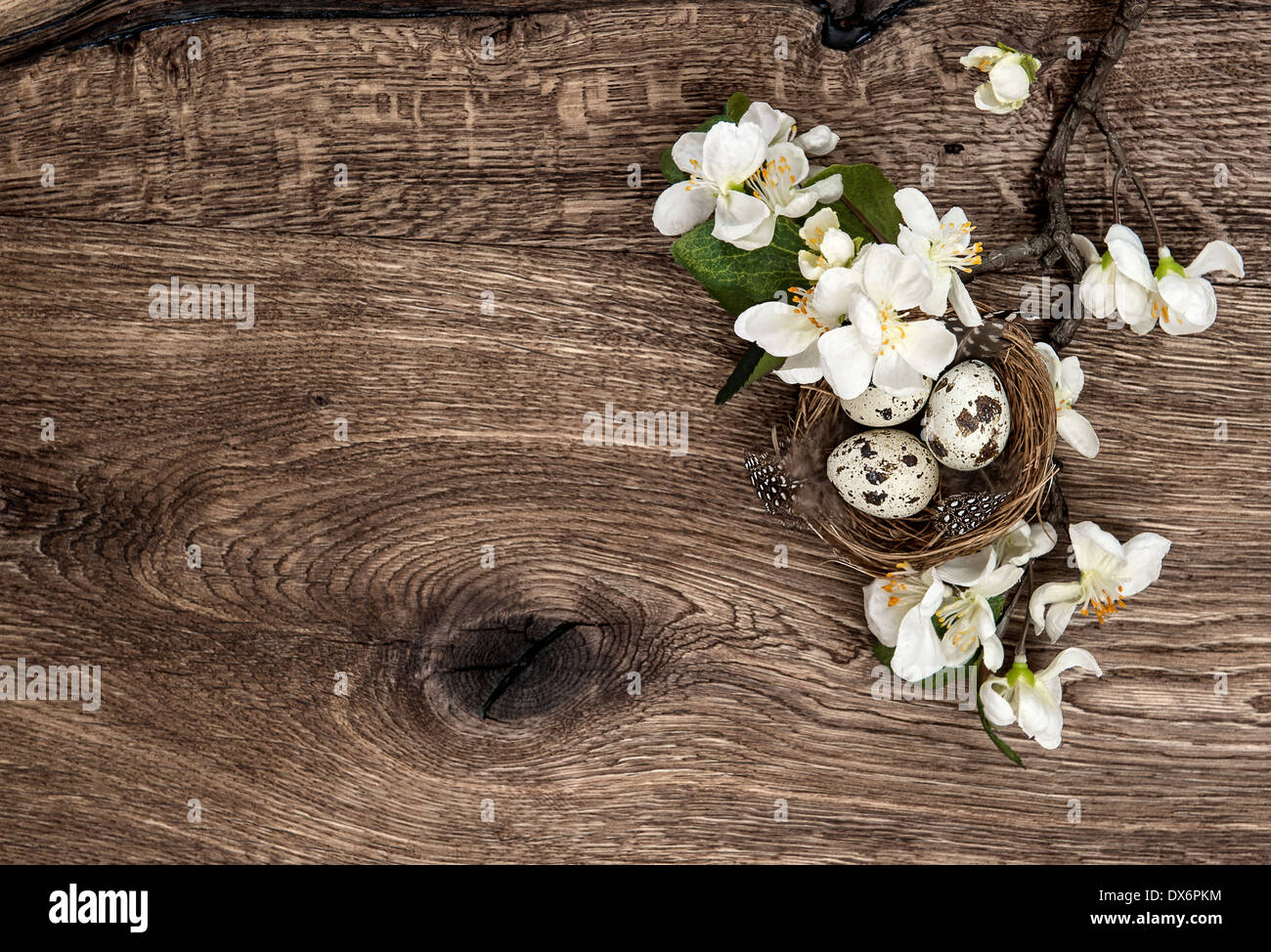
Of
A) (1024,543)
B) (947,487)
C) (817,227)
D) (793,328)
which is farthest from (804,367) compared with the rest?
(1024,543)

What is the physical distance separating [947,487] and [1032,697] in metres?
0.26

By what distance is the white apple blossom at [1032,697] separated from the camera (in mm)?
975

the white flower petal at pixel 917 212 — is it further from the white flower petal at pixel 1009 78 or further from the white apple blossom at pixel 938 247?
the white flower petal at pixel 1009 78

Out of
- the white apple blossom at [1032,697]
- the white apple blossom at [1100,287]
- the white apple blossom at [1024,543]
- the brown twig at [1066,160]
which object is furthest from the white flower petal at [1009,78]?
the white apple blossom at [1032,697]

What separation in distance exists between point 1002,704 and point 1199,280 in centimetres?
53

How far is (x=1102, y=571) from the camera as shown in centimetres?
99

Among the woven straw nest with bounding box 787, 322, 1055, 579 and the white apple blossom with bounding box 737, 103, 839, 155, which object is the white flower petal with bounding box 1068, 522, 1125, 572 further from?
the white apple blossom with bounding box 737, 103, 839, 155

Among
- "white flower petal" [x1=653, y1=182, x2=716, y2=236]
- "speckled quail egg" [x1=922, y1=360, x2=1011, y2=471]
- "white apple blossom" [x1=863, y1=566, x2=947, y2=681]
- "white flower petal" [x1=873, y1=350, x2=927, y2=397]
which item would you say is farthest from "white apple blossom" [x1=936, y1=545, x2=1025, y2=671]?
"white flower petal" [x1=653, y1=182, x2=716, y2=236]

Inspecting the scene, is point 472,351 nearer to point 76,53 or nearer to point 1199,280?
point 76,53

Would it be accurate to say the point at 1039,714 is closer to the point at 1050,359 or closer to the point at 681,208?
the point at 1050,359

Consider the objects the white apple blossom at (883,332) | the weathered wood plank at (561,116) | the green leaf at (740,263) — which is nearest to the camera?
the white apple blossom at (883,332)

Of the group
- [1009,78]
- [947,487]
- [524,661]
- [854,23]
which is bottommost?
[524,661]

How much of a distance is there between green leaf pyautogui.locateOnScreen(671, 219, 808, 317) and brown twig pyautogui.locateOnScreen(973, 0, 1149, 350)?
23 centimetres

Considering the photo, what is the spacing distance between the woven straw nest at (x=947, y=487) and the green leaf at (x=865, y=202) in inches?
7.1
